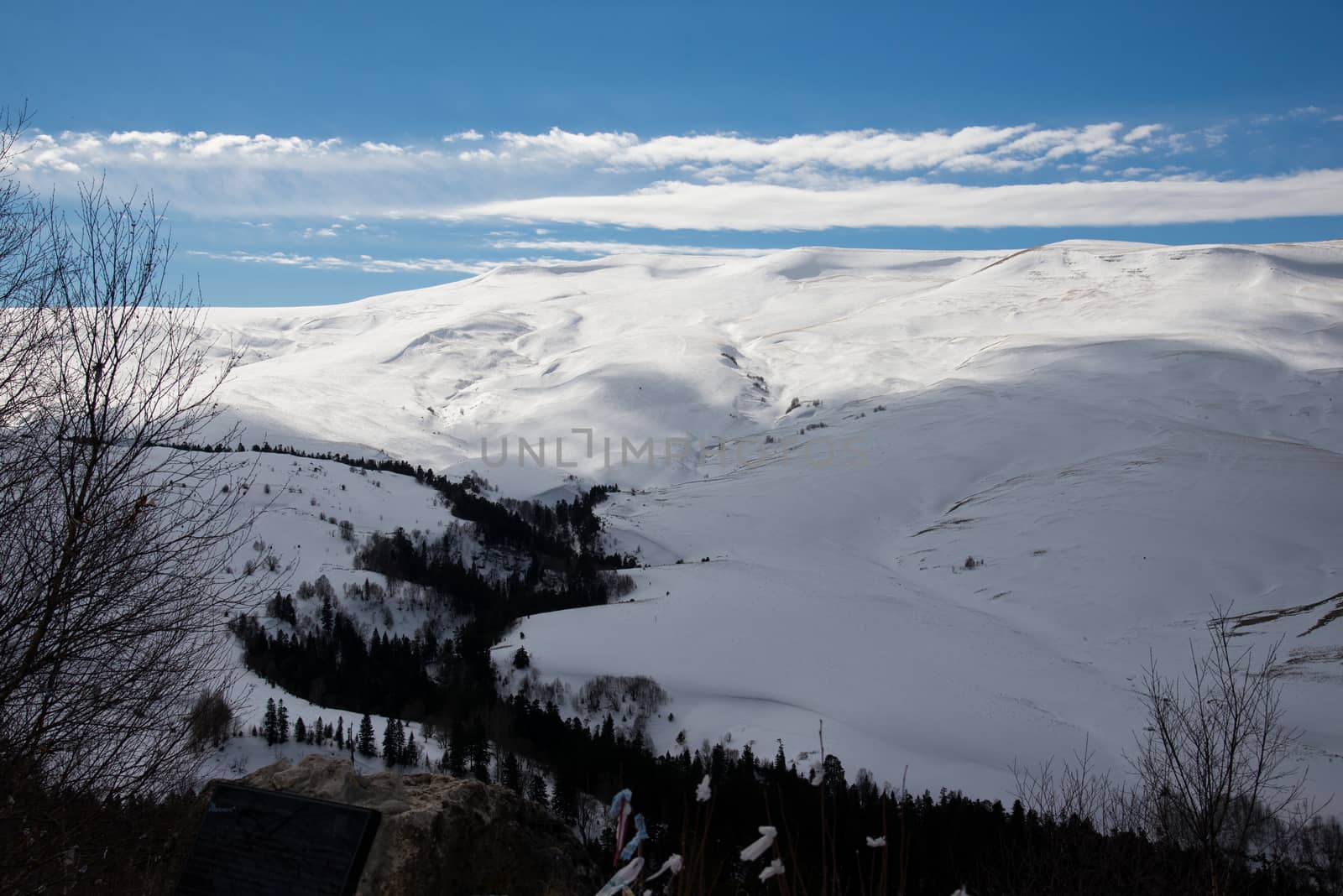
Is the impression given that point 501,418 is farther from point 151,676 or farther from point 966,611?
point 151,676

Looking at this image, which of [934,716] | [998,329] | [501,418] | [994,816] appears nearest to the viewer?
[994,816]

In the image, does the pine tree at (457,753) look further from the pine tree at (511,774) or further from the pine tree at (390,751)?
the pine tree at (390,751)

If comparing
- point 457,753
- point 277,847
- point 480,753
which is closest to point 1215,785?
point 277,847

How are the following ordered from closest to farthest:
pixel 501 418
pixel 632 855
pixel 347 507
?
pixel 632 855 < pixel 347 507 < pixel 501 418

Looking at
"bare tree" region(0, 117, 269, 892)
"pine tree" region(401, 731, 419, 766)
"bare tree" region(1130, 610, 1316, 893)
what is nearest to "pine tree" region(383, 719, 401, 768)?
"pine tree" region(401, 731, 419, 766)

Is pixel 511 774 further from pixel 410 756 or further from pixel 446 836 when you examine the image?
pixel 446 836

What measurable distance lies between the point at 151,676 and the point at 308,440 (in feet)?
465

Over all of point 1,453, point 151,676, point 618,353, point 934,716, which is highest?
point 618,353

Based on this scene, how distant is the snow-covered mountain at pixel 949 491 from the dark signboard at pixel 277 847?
127 ft

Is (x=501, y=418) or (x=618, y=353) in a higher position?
(x=618, y=353)

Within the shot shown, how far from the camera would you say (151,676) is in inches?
336

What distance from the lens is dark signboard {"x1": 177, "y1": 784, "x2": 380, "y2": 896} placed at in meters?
5.75

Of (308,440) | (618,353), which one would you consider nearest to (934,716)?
(308,440)

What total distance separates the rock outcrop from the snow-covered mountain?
36.6 meters
